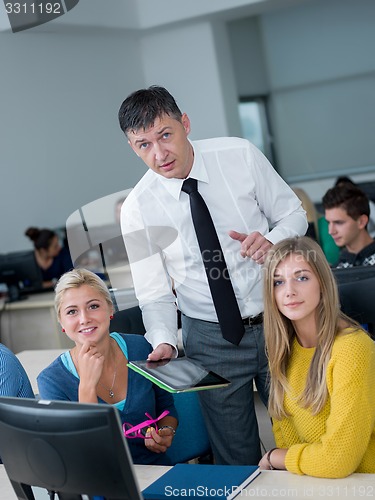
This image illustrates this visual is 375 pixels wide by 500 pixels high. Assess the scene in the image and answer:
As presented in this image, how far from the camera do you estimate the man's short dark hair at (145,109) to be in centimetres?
226

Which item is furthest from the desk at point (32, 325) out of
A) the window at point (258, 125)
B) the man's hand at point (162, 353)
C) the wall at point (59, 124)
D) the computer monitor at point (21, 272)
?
the window at point (258, 125)

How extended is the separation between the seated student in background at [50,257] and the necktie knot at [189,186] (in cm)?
491

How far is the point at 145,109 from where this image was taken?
2.26 meters

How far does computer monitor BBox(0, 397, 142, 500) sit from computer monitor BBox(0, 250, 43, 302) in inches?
198

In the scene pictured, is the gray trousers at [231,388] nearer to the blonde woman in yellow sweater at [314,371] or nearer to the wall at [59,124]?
the blonde woman in yellow sweater at [314,371]

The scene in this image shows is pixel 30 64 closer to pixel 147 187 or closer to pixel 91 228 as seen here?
pixel 91 228

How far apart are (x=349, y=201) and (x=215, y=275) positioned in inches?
86.8

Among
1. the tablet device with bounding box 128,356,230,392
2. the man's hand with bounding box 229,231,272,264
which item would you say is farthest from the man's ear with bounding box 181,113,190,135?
the tablet device with bounding box 128,356,230,392

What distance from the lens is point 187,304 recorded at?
2492 mm

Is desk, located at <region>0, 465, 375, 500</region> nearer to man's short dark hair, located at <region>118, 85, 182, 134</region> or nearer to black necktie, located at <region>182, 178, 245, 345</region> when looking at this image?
black necktie, located at <region>182, 178, 245, 345</region>

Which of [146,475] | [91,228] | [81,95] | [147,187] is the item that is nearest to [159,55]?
[81,95]

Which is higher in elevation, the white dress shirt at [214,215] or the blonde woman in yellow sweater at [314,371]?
the white dress shirt at [214,215]

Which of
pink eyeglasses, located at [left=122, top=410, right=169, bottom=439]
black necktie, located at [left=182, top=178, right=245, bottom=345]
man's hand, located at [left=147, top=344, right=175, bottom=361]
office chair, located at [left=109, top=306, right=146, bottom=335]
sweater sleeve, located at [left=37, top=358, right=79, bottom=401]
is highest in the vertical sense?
black necktie, located at [left=182, top=178, right=245, bottom=345]

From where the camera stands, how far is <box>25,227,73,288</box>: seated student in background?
7219mm
